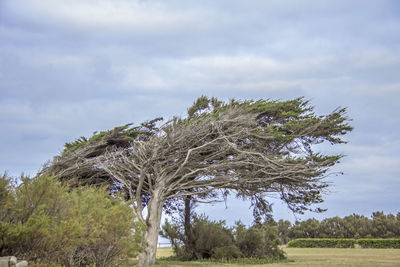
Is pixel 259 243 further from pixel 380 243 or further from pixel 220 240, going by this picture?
pixel 380 243

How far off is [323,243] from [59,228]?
35.5 m

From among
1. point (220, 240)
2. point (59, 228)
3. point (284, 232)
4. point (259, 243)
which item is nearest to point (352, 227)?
point (284, 232)

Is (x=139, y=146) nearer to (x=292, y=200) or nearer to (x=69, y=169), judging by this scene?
(x=69, y=169)

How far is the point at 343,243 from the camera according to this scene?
124ft

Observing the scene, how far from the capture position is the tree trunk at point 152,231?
771 inches

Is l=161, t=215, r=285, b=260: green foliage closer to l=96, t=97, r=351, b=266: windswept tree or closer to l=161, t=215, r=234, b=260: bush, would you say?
l=161, t=215, r=234, b=260: bush

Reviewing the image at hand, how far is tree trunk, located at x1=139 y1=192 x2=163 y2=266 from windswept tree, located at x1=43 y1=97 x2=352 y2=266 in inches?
1.8

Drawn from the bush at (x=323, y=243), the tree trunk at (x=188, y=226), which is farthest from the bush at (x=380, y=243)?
the tree trunk at (x=188, y=226)

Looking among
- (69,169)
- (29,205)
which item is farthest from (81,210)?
(69,169)

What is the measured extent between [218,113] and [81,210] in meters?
12.8

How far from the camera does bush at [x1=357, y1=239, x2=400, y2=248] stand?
3450 centimetres

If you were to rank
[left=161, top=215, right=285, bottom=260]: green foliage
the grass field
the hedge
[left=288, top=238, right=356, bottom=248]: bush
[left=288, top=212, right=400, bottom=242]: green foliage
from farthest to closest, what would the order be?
[left=288, top=212, right=400, bottom=242]: green foliage
[left=288, top=238, right=356, bottom=248]: bush
the hedge
[left=161, top=215, right=285, bottom=260]: green foliage
the grass field

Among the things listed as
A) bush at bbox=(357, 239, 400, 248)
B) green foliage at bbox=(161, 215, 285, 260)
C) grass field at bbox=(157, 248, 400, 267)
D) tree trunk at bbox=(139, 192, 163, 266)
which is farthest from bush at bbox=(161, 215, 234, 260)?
bush at bbox=(357, 239, 400, 248)

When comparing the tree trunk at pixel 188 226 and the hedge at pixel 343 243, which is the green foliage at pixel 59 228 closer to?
the tree trunk at pixel 188 226
